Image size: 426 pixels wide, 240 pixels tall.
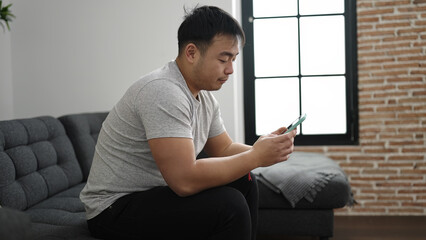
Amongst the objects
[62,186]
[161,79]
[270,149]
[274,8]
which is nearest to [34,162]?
[62,186]

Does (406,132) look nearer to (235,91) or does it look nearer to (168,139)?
(235,91)

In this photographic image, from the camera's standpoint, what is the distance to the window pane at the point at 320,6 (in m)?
3.64

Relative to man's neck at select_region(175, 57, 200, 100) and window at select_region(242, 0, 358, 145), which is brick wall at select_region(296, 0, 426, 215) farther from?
man's neck at select_region(175, 57, 200, 100)

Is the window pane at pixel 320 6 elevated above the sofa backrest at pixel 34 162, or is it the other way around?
the window pane at pixel 320 6

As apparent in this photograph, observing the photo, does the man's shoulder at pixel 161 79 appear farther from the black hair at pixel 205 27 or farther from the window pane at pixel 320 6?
the window pane at pixel 320 6

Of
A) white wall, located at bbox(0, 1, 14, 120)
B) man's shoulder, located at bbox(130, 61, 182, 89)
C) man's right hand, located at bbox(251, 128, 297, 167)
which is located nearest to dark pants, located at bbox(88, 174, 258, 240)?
man's right hand, located at bbox(251, 128, 297, 167)

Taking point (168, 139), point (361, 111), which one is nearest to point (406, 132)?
point (361, 111)

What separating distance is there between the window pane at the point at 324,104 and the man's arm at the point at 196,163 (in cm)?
227

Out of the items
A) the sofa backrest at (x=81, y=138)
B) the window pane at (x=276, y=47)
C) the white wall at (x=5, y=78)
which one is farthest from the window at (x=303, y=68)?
the white wall at (x=5, y=78)

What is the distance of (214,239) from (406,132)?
2.56m

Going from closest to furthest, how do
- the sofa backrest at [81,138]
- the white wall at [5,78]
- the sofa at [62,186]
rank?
the sofa at [62,186] < the sofa backrest at [81,138] < the white wall at [5,78]

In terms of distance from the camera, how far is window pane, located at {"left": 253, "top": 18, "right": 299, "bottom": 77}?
371 cm

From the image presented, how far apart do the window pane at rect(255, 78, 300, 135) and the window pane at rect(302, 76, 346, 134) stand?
9 centimetres

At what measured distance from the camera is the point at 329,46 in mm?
3678
